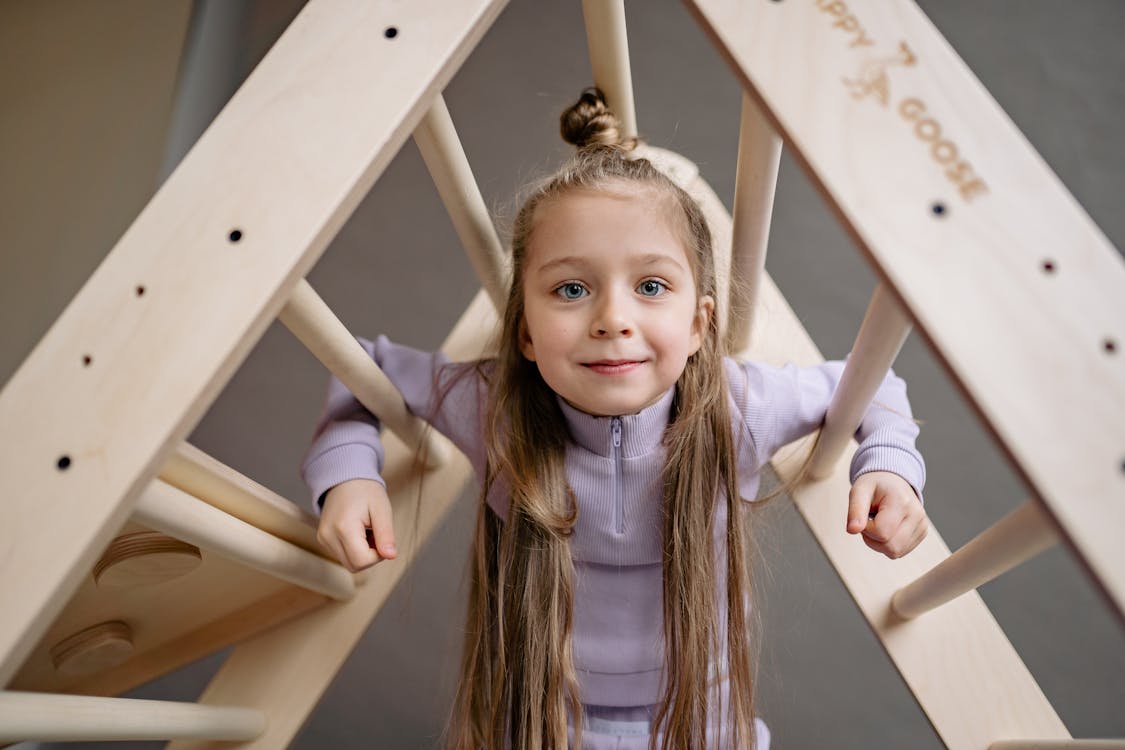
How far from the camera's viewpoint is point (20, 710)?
1.14 feet

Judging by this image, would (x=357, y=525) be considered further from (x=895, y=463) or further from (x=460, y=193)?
(x=895, y=463)

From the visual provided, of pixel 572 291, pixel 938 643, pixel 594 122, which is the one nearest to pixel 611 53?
pixel 594 122

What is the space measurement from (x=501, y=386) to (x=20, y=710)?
1.03 ft

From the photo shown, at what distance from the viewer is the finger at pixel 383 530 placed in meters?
0.52

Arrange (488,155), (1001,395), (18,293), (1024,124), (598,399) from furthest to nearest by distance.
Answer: (488,155)
(1024,124)
(18,293)
(598,399)
(1001,395)

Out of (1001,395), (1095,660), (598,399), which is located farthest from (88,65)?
(1095,660)

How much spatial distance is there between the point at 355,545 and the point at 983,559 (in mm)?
305

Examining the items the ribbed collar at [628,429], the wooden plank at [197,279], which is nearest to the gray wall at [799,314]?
the ribbed collar at [628,429]

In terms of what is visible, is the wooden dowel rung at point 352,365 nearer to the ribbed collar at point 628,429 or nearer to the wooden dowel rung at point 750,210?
the ribbed collar at point 628,429

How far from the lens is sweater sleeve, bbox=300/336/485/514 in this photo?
58cm

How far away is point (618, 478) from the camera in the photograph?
23.2 inches

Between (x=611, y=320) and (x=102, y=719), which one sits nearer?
(x=102, y=719)

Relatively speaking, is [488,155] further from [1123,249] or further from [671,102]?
[1123,249]

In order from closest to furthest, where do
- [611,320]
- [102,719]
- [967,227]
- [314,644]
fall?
[967,227]
[102,719]
[611,320]
[314,644]
